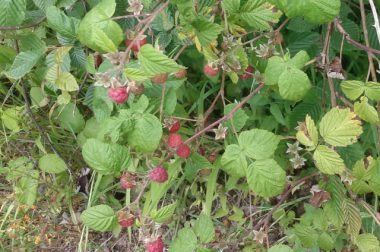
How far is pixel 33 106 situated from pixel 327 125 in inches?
37.3

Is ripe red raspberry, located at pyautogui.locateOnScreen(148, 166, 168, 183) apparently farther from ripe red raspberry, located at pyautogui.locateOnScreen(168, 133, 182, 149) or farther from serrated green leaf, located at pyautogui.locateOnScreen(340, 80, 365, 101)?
serrated green leaf, located at pyautogui.locateOnScreen(340, 80, 365, 101)

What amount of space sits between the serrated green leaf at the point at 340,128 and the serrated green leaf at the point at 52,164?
94 centimetres

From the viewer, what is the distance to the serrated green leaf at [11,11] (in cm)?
104

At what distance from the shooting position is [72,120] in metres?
1.57

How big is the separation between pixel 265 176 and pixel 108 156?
28cm

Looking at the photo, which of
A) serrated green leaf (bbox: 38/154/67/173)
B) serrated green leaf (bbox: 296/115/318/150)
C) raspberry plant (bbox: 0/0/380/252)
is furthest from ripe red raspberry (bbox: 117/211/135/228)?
serrated green leaf (bbox: 38/154/67/173)

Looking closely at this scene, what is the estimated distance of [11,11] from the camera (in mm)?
1037

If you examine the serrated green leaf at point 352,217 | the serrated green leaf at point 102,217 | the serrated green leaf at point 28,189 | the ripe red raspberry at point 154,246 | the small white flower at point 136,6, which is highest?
the small white flower at point 136,6

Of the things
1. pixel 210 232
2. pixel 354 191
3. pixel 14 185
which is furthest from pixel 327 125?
pixel 14 185

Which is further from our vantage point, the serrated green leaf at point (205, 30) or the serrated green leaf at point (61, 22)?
the serrated green leaf at point (61, 22)

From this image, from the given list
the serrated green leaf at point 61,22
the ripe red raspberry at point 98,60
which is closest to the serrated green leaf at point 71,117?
the ripe red raspberry at point 98,60

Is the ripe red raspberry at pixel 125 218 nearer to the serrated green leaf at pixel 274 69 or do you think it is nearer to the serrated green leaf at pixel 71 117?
the serrated green leaf at pixel 274 69

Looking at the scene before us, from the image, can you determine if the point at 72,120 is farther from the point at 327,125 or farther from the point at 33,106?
the point at 327,125

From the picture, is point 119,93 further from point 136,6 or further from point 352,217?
point 352,217
